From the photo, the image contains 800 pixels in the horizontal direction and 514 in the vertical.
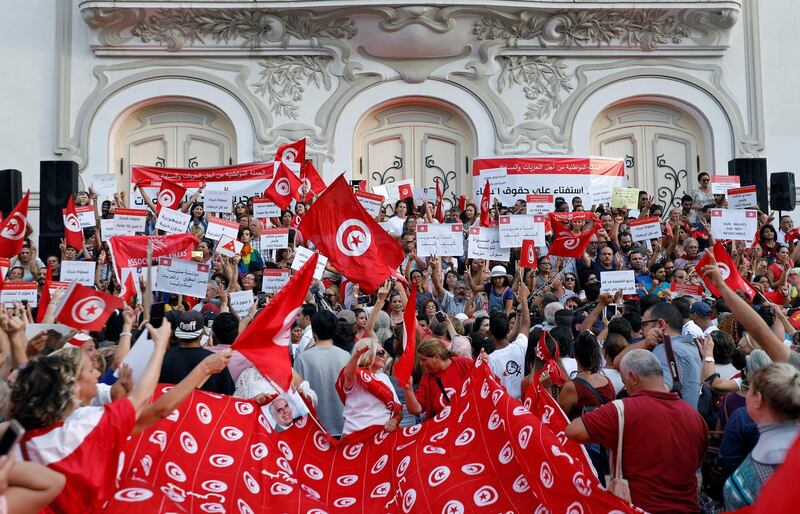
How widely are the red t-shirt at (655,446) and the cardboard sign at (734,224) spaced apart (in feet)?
29.1

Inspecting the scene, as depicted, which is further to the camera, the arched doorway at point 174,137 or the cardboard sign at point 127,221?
the arched doorway at point 174,137

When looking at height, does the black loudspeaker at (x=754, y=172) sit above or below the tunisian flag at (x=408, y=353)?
above

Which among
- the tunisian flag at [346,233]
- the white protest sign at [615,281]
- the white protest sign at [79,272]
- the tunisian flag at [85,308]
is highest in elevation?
the tunisian flag at [346,233]

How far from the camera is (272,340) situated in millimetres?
6258

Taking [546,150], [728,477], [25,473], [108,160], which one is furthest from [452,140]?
[25,473]

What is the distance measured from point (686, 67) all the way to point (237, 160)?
318 inches

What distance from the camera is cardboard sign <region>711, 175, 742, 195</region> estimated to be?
16531 mm

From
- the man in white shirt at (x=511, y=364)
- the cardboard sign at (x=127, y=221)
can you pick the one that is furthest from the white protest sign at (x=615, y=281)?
the cardboard sign at (x=127, y=221)

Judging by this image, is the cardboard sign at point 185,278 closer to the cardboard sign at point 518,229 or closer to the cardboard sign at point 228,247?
the cardboard sign at point 228,247

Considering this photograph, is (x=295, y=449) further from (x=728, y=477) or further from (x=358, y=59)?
(x=358, y=59)

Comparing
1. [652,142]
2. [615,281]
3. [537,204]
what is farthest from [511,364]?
[652,142]

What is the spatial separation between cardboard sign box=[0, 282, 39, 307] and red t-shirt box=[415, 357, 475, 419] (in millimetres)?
5010

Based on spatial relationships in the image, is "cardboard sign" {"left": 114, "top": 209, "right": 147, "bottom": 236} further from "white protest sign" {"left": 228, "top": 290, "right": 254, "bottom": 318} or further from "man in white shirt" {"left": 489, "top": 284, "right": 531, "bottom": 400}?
"man in white shirt" {"left": 489, "top": 284, "right": 531, "bottom": 400}

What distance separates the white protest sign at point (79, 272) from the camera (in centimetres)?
1246
